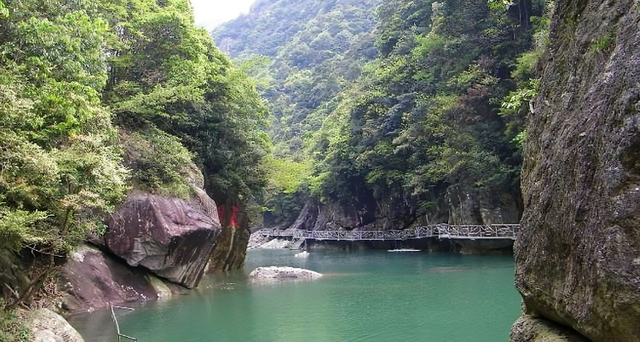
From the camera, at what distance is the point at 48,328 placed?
7.75 metres

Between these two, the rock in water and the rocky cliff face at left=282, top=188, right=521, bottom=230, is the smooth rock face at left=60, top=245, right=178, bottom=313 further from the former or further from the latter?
the rocky cliff face at left=282, top=188, right=521, bottom=230

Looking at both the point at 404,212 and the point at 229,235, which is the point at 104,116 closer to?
the point at 229,235

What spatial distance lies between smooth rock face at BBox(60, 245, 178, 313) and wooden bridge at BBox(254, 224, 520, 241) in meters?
10.3

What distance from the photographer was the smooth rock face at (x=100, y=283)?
11711mm

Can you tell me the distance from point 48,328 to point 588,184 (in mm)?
7595

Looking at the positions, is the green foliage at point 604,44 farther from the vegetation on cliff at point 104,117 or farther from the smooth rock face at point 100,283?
the smooth rock face at point 100,283

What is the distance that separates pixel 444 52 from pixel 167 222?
17.7 metres

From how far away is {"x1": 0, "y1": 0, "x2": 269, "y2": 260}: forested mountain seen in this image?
7.34 metres

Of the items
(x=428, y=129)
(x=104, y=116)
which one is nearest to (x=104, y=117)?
(x=104, y=116)

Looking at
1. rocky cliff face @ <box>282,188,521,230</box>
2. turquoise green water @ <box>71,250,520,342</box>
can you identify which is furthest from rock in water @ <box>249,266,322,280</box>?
rocky cliff face @ <box>282,188,521,230</box>

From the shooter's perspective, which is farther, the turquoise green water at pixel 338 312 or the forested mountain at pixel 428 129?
the forested mountain at pixel 428 129

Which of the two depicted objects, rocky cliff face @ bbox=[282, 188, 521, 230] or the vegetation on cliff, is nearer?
the vegetation on cliff

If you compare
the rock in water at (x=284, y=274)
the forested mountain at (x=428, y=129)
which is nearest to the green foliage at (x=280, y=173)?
the forested mountain at (x=428, y=129)

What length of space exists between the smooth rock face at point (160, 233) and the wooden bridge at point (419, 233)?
9.08 metres
